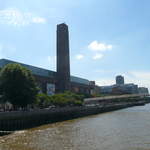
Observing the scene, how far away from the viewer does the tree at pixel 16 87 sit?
2138 inches

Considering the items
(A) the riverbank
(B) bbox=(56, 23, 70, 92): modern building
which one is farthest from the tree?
(B) bbox=(56, 23, 70, 92): modern building

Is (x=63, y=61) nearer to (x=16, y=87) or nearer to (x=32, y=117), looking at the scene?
(x=16, y=87)

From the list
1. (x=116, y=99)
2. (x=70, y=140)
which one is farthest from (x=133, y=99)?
(x=70, y=140)

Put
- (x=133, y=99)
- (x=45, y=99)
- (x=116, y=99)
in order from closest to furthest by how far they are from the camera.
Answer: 1. (x=45, y=99)
2. (x=116, y=99)
3. (x=133, y=99)

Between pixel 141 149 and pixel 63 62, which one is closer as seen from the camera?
pixel 141 149

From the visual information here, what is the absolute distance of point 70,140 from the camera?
2966 centimetres

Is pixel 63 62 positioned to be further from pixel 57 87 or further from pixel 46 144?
pixel 46 144

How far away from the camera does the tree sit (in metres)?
54.3

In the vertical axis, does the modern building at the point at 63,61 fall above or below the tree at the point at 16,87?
above

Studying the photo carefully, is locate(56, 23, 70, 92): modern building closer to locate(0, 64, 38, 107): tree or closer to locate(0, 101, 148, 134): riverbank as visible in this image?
locate(0, 101, 148, 134): riverbank

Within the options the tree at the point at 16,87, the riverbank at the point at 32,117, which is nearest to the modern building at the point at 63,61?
the riverbank at the point at 32,117

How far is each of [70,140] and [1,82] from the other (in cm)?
3211

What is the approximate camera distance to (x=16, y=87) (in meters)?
54.4

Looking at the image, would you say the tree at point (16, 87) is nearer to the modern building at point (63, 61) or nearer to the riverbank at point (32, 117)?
the riverbank at point (32, 117)
